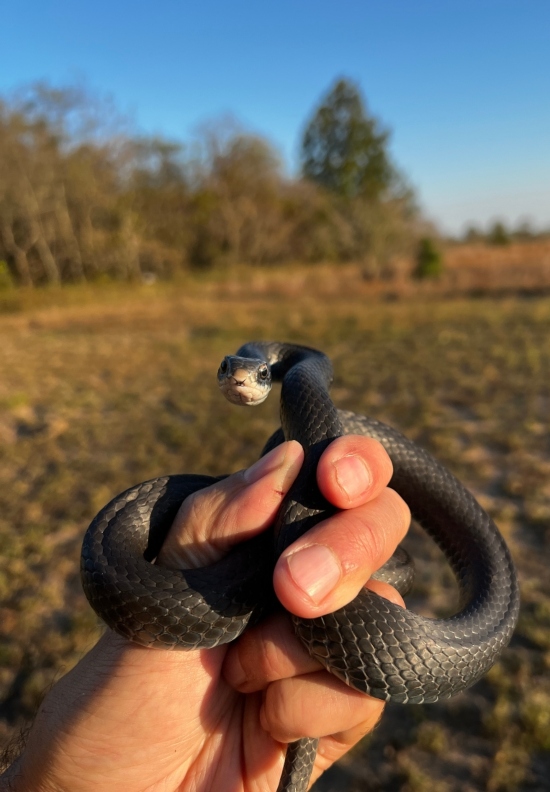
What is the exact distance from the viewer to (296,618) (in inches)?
91.7

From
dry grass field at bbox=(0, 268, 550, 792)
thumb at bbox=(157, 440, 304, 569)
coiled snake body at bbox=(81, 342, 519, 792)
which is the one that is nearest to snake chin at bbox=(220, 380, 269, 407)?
coiled snake body at bbox=(81, 342, 519, 792)

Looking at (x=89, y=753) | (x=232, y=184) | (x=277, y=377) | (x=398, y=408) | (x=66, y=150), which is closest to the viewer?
(x=89, y=753)

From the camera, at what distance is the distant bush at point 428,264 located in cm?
3306

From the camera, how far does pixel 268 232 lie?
4059 cm

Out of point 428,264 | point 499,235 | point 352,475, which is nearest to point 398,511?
point 352,475

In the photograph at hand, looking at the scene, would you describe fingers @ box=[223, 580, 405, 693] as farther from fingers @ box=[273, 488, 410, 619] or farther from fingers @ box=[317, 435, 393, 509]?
fingers @ box=[317, 435, 393, 509]

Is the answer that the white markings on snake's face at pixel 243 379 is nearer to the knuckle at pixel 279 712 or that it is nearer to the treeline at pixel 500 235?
the knuckle at pixel 279 712

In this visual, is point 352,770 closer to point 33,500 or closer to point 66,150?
point 33,500

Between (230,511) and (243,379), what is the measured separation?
103 centimetres

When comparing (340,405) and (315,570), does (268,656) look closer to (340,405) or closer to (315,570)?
(315,570)

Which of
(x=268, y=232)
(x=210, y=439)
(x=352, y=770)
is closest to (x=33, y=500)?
(x=210, y=439)

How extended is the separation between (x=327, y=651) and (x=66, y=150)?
2256 cm

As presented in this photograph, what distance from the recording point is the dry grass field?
13.3ft

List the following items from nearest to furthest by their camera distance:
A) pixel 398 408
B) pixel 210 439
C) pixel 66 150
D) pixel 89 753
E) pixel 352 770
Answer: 1. pixel 89 753
2. pixel 352 770
3. pixel 210 439
4. pixel 398 408
5. pixel 66 150
